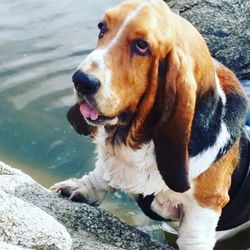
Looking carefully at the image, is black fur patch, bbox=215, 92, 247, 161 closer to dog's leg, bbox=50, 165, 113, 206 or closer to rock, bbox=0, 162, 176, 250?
rock, bbox=0, 162, 176, 250

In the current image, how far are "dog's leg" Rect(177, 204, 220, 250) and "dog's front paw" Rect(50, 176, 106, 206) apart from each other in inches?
27.7

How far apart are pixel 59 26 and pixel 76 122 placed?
5.10m

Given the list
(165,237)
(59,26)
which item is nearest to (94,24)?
(59,26)

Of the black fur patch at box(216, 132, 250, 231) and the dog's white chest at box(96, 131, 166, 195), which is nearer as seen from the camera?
the dog's white chest at box(96, 131, 166, 195)

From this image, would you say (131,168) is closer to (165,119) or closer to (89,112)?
(165,119)

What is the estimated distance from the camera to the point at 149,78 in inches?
149

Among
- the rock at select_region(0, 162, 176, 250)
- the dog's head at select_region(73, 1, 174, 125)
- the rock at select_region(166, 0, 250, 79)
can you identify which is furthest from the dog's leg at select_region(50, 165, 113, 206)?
the rock at select_region(166, 0, 250, 79)

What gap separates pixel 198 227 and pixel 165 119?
3.05ft

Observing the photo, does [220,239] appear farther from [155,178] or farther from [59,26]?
[59,26]

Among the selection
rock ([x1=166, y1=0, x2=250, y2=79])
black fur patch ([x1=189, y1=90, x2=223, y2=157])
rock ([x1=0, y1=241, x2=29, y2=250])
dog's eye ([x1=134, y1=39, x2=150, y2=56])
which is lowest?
rock ([x1=166, y1=0, x2=250, y2=79])

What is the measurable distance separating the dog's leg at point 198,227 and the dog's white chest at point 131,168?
0.29 meters

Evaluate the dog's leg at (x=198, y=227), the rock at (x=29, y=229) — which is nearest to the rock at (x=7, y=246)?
the rock at (x=29, y=229)

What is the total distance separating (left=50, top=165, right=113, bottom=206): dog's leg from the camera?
16.1 feet

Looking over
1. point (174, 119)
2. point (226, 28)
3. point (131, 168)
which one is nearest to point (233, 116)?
point (174, 119)
